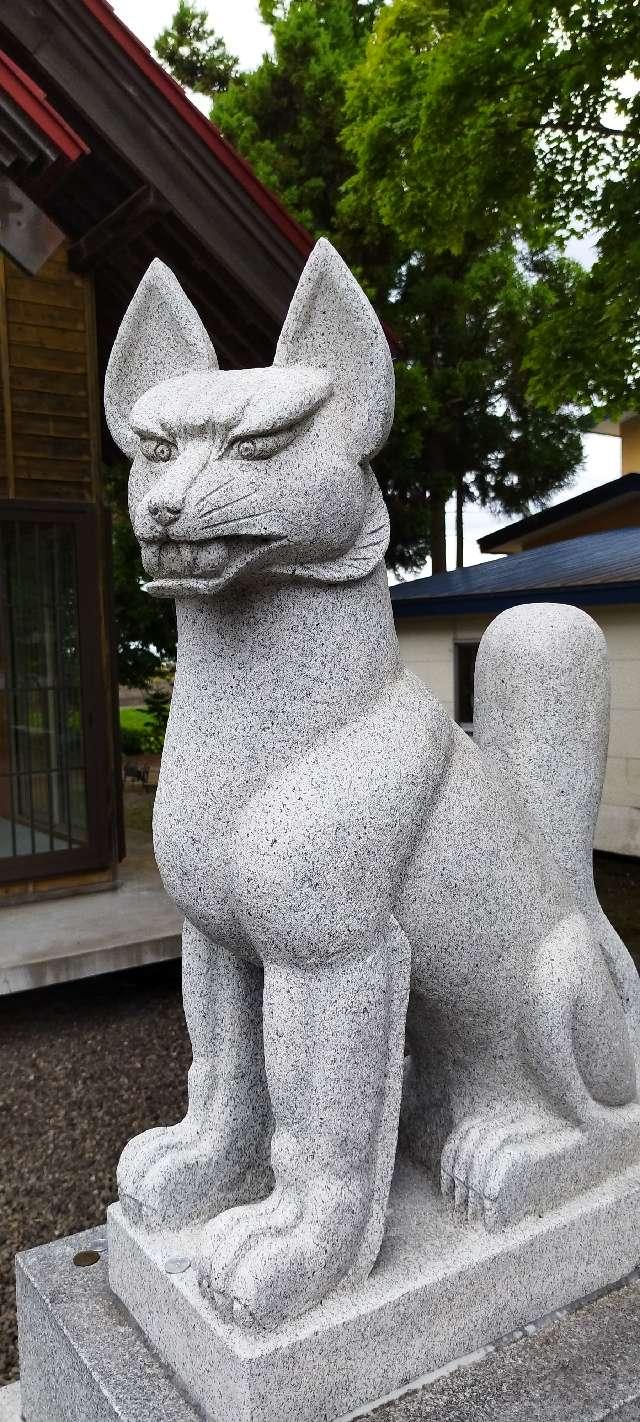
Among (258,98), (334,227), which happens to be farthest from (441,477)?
(258,98)

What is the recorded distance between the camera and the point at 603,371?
22.0 ft

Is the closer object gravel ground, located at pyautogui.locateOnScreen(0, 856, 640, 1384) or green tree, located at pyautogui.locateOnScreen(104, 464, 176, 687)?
gravel ground, located at pyautogui.locateOnScreen(0, 856, 640, 1384)

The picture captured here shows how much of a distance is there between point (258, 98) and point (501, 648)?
44.0 ft

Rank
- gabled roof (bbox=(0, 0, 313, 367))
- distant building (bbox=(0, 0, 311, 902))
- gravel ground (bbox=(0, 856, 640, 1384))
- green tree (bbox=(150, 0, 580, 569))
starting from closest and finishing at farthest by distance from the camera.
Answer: gravel ground (bbox=(0, 856, 640, 1384))
gabled roof (bbox=(0, 0, 313, 367))
distant building (bbox=(0, 0, 311, 902))
green tree (bbox=(150, 0, 580, 569))

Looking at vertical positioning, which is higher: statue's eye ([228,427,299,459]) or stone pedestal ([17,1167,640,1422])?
statue's eye ([228,427,299,459])

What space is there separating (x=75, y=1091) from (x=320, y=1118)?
8.82ft

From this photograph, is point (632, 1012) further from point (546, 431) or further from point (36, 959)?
point (546, 431)

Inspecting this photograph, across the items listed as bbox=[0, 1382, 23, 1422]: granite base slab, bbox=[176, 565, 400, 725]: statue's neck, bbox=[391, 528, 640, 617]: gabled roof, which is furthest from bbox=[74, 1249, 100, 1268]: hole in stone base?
bbox=[391, 528, 640, 617]: gabled roof

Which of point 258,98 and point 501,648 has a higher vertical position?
point 258,98

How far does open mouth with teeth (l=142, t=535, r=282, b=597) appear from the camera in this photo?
1.64 m

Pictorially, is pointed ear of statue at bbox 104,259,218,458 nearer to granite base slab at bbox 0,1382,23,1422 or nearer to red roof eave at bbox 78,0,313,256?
granite base slab at bbox 0,1382,23,1422

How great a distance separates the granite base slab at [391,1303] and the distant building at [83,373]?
3.99 metres

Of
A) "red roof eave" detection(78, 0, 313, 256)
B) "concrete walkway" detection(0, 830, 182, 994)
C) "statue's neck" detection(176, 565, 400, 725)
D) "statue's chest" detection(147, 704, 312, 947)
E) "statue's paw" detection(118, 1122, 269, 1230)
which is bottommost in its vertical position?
"concrete walkway" detection(0, 830, 182, 994)

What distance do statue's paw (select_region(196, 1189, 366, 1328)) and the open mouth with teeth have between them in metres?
1.08
